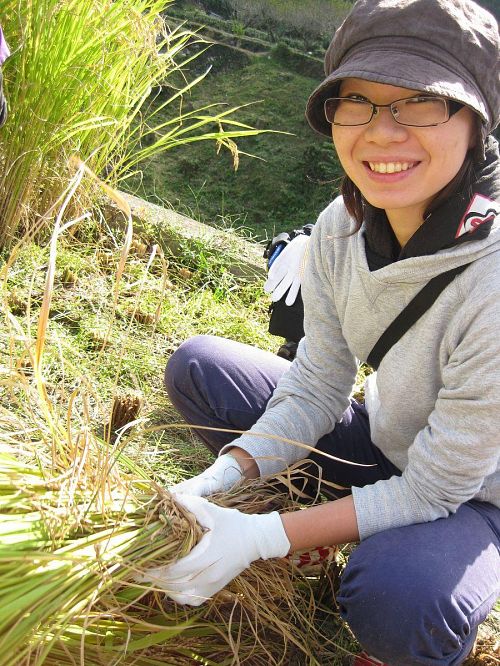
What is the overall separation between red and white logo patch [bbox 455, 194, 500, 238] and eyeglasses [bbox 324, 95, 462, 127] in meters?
0.15

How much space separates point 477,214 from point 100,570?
0.83 m

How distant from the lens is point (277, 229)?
13.5 ft

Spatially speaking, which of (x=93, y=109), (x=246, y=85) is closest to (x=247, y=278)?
(x=93, y=109)

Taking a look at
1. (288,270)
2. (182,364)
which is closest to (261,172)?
(288,270)

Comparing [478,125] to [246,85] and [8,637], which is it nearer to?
[8,637]

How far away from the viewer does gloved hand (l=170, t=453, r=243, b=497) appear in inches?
57.9

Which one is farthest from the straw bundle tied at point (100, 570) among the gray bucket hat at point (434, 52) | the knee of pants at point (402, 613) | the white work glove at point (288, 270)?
the white work glove at point (288, 270)

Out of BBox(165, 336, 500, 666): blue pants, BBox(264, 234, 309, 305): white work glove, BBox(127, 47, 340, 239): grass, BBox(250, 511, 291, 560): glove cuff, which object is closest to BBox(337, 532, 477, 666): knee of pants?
BBox(165, 336, 500, 666): blue pants

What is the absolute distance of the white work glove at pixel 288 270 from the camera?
7.79ft

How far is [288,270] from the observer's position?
2.39m

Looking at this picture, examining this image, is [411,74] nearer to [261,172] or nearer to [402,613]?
[402,613]

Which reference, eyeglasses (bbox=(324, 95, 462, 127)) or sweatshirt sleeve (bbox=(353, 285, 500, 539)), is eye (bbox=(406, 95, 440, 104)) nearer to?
eyeglasses (bbox=(324, 95, 462, 127))

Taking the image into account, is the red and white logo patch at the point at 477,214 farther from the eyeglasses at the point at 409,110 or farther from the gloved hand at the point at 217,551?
the gloved hand at the point at 217,551

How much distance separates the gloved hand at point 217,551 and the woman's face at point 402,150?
59cm
